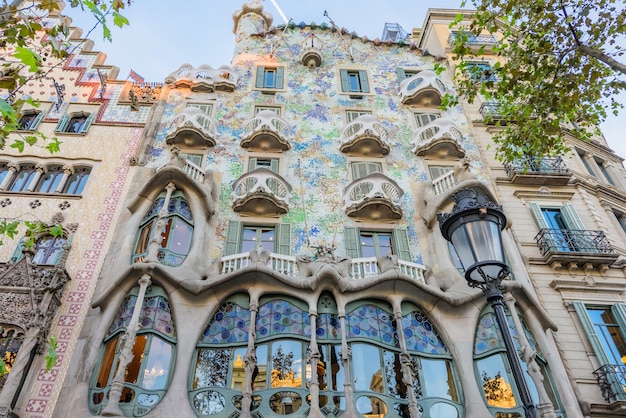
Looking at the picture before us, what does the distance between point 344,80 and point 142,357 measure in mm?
14990

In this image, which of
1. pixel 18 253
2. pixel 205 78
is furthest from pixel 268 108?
pixel 18 253

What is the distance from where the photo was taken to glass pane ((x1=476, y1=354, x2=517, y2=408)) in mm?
11188

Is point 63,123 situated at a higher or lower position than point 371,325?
higher

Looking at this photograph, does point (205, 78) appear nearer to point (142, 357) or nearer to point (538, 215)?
point (142, 357)

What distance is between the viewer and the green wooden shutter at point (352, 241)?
14492 millimetres

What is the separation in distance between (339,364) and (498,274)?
6285 mm

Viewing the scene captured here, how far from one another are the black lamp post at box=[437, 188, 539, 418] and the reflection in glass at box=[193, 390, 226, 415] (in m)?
7.04

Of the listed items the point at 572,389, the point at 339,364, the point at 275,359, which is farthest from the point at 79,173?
the point at 572,389

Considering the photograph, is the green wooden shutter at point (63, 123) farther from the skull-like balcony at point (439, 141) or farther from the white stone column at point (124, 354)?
the skull-like balcony at point (439, 141)

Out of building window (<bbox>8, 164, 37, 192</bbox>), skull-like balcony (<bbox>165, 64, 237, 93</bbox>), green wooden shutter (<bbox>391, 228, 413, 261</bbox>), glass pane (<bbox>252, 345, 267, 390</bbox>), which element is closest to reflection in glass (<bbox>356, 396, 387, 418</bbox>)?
glass pane (<bbox>252, 345, 267, 390</bbox>)

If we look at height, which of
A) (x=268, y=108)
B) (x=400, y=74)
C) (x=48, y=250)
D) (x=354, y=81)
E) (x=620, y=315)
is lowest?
(x=620, y=315)

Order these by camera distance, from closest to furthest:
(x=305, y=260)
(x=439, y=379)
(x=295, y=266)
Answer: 1. (x=439, y=379)
2. (x=305, y=260)
3. (x=295, y=266)

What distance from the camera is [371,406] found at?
35.1 feet

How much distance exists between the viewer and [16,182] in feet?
50.9
